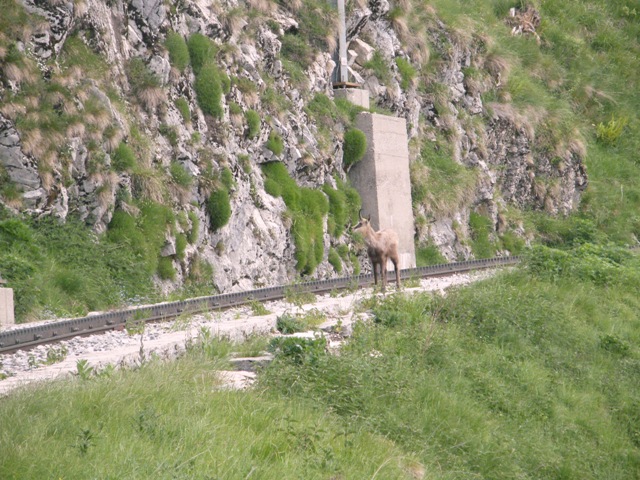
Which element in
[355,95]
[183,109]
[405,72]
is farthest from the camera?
[405,72]

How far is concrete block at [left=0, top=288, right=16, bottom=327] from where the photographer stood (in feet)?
48.3

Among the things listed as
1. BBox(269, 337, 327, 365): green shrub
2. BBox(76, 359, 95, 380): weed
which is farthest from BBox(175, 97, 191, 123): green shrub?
BBox(76, 359, 95, 380): weed

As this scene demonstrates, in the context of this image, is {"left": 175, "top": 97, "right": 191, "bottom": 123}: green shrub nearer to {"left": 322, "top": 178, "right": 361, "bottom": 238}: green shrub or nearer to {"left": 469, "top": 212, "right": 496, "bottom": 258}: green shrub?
{"left": 322, "top": 178, "right": 361, "bottom": 238}: green shrub

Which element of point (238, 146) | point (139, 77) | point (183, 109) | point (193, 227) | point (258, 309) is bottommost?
point (258, 309)

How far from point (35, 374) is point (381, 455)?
352 centimetres

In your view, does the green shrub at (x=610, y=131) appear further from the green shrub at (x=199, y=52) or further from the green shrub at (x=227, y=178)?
the green shrub at (x=227, y=178)

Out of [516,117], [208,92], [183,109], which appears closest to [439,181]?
[516,117]

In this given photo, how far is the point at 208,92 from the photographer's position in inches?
901

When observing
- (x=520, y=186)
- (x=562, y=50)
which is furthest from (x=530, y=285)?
(x=562, y=50)

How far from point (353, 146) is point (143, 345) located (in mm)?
18267

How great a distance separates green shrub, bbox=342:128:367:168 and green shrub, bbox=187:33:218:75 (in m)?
5.91

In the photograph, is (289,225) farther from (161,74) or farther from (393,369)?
(393,369)

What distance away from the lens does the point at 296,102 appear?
1043 inches

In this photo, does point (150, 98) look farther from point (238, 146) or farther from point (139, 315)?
point (139, 315)
